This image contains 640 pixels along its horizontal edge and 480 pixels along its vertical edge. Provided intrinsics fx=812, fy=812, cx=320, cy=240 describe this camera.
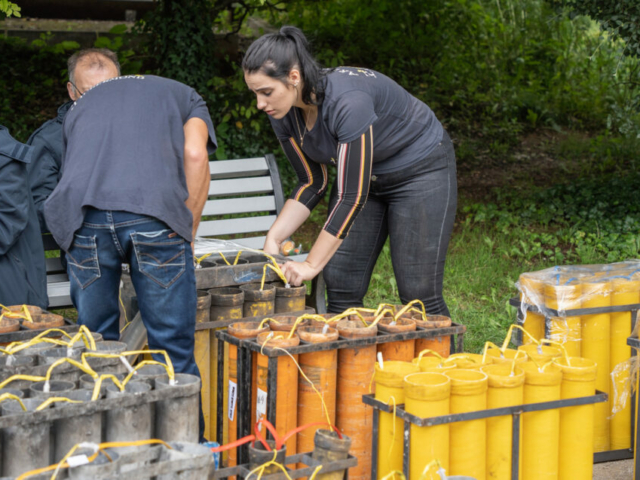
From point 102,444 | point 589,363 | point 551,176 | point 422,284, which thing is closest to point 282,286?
point 422,284

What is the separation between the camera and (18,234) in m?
3.98

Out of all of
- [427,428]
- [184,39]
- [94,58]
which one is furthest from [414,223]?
[184,39]

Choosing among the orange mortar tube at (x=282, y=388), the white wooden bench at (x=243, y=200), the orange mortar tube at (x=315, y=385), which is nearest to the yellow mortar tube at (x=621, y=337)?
the orange mortar tube at (x=315, y=385)

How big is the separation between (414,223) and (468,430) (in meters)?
1.24

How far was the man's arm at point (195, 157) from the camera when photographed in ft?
10.1

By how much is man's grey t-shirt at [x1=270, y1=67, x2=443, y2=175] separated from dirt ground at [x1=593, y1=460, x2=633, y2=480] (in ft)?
4.90

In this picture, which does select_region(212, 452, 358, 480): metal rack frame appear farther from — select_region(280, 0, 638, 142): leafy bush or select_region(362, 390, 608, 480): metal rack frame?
select_region(280, 0, 638, 142): leafy bush

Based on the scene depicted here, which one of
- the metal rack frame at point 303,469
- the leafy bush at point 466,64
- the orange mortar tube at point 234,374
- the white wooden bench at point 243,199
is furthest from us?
the leafy bush at point 466,64

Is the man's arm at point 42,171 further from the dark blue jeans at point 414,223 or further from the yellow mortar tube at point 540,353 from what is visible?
the yellow mortar tube at point 540,353

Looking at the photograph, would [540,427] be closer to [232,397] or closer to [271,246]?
[232,397]

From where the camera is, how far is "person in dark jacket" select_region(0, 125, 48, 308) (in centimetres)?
390

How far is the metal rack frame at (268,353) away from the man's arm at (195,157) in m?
0.59

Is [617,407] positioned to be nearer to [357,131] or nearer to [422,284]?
[422,284]

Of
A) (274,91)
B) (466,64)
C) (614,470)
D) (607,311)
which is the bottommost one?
(614,470)
